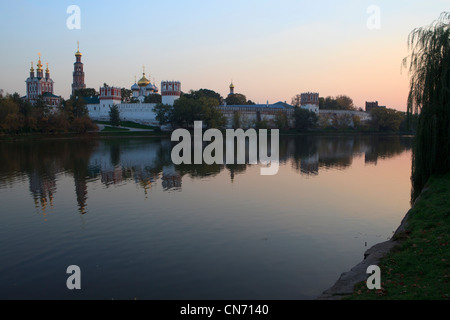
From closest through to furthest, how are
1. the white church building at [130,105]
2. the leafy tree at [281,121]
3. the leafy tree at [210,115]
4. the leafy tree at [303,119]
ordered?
the leafy tree at [210,115]
the leafy tree at [303,119]
the leafy tree at [281,121]
the white church building at [130,105]

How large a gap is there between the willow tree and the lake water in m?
1.94

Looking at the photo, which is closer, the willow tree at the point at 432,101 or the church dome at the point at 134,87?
the willow tree at the point at 432,101

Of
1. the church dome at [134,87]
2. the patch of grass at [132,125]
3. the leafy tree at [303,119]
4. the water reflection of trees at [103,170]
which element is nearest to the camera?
the water reflection of trees at [103,170]

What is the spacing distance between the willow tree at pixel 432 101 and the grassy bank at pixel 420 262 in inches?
162

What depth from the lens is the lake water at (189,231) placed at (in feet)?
25.4

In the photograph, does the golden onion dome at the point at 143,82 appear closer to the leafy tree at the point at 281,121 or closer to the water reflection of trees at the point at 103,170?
the leafy tree at the point at 281,121

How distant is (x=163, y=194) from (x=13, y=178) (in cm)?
954

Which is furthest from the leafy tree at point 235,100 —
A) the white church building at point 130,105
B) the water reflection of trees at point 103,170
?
the water reflection of trees at point 103,170

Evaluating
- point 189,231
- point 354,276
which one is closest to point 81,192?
point 189,231

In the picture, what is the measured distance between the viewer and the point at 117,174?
22.4m

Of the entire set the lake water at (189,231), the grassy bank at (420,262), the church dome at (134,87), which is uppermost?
the church dome at (134,87)

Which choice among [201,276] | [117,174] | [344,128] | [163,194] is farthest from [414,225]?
[344,128]

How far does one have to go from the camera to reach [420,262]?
707 cm
